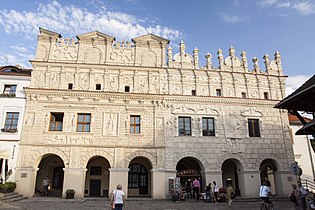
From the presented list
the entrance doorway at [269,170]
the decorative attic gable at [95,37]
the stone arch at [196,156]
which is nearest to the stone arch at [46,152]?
the stone arch at [196,156]

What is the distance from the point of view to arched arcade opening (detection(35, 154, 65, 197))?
19859mm

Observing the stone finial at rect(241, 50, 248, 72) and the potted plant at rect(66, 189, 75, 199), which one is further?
the stone finial at rect(241, 50, 248, 72)

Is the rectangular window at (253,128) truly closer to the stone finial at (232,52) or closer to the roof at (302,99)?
the stone finial at (232,52)

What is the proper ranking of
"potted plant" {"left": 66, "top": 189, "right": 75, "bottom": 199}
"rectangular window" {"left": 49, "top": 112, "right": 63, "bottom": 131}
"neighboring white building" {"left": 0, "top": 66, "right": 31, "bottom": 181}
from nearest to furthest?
"potted plant" {"left": 66, "top": 189, "right": 75, "bottom": 199}
"neighboring white building" {"left": 0, "top": 66, "right": 31, "bottom": 181}
"rectangular window" {"left": 49, "top": 112, "right": 63, "bottom": 131}

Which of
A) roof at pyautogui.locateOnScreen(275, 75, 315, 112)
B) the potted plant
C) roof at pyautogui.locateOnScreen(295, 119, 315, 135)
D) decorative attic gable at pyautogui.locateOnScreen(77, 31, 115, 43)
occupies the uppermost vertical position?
decorative attic gable at pyautogui.locateOnScreen(77, 31, 115, 43)

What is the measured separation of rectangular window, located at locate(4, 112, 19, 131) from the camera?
58.2 feet

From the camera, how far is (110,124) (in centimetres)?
1856

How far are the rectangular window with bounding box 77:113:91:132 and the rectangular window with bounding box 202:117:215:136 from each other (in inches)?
339

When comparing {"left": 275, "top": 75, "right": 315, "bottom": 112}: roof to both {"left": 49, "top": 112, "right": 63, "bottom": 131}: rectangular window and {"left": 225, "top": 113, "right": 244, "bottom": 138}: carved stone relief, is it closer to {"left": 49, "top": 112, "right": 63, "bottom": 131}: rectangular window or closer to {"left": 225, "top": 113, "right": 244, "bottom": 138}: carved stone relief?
{"left": 225, "top": 113, "right": 244, "bottom": 138}: carved stone relief

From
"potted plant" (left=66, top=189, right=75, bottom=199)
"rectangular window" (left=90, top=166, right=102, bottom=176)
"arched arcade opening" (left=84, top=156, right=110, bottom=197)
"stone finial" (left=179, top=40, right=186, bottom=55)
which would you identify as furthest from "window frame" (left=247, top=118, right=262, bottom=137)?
"potted plant" (left=66, top=189, right=75, bottom=199)

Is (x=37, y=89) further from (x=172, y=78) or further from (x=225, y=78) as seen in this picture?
(x=225, y=78)

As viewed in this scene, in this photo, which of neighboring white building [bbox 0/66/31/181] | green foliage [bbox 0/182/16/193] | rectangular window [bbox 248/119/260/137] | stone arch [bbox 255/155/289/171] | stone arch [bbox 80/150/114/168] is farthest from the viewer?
rectangular window [bbox 248/119/260/137]

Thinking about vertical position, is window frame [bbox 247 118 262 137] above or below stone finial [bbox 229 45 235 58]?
below

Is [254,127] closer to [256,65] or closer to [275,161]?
[275,161]
